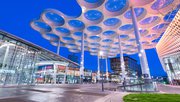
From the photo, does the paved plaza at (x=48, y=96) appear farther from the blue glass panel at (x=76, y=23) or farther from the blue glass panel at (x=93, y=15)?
the blue glass panel at (x=76, y=23)

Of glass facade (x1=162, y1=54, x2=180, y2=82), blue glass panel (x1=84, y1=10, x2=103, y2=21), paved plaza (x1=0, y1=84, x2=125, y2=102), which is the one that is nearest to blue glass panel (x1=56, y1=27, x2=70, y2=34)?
blue glass panel (x1=84, y1=10, x2=103, y2=21)

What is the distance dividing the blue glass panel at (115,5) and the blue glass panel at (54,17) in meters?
14.5

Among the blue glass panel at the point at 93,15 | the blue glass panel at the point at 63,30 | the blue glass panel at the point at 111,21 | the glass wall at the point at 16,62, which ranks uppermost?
the blue glass panel at the point at 93,15

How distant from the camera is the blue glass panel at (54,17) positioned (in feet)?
109

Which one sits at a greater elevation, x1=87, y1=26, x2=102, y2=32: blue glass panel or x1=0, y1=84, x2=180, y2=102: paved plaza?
x1=87, y1=26, x2=102, y2=32: blue glass panel

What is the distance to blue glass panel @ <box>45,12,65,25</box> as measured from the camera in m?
33.3

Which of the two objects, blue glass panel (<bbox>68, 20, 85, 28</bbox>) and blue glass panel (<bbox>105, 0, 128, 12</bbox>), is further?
blue glass panel (<bbox>68, 20, 85, 28</bbox>)

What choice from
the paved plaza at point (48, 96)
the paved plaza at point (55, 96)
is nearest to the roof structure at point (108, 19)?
the paved plaza at point (55, 96)

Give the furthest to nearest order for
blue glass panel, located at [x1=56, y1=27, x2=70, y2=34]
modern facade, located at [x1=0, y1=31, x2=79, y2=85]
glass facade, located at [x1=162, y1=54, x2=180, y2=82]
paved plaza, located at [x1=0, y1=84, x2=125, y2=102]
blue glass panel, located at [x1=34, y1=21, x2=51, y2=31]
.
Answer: blue glass panel, located at [x1=56, y1=27, x2=70, y2=34] → blue glass panel, located at [x1=34, y1=21, x2=51, y2=31] → glass facade, located at [x1=162, y1=54, x2=180, y2=82] → modern facade, located at [x1=0, y1=31, x2=79, y2=85] → paved plaza, located at [x1=0, y1=84, x2=125, y2=102]

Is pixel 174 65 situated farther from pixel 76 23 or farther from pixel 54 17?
pixel 54 17

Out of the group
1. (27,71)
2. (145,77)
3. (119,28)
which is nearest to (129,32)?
(119,28)

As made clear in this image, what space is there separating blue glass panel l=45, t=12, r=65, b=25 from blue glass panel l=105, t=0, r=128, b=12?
47.7 ft

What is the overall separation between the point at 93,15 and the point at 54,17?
1196 centimetres

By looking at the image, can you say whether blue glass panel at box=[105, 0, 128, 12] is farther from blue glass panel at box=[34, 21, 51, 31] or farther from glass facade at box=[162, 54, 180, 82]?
glass facade at box=[162, 54, 180, 82]
